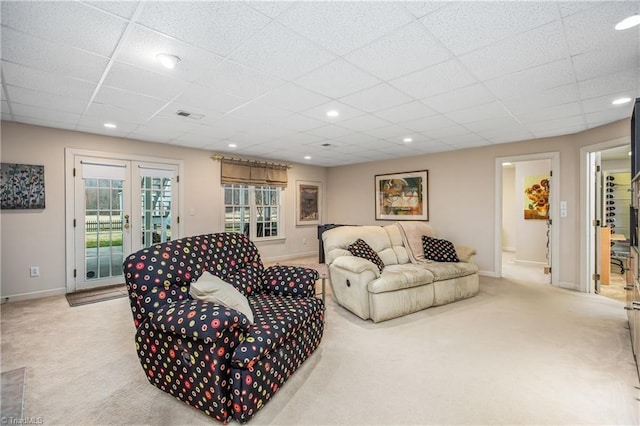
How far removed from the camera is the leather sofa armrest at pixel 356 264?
3359 millimetres

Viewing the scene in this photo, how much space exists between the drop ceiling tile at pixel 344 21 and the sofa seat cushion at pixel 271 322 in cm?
190

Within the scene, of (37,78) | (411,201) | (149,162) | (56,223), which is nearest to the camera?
(37,78)

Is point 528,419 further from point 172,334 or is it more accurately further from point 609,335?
point 172,334

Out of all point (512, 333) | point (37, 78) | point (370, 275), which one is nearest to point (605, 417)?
point (512, 333)

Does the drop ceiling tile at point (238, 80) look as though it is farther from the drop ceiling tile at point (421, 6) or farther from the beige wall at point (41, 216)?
the beige wall at point (41, 216)

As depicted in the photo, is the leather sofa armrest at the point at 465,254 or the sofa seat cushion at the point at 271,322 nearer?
the sofa seat cushion at the point at 271,322

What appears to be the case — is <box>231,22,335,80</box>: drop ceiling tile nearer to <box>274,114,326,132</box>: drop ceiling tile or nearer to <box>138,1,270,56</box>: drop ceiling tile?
<box>138,1,270,56</box>: drop ceiling tile

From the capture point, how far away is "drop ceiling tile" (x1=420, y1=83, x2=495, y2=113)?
2.89m

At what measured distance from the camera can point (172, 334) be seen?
184 cm

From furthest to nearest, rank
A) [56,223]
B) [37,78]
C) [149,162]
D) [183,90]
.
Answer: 1. [149,162]
2. [56,223]
3. [183,90]
4. [37,78]

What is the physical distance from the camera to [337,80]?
266cm

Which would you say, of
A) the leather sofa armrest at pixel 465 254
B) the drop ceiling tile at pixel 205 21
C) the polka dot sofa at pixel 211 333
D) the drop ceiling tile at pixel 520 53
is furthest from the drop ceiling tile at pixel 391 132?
the polka dot sofa at pixel 211 333

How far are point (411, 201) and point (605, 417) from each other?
4.95 m

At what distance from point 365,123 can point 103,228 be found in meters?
4.31
